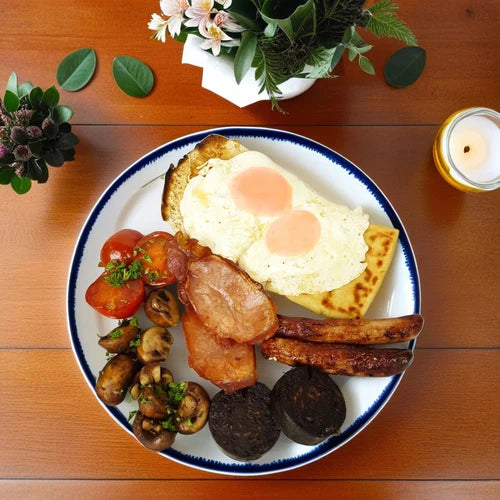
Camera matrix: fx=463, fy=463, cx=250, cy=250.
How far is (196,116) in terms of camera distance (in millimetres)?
2188

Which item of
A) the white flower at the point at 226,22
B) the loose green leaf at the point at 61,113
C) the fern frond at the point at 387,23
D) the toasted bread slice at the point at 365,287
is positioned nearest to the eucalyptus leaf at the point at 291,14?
the white flower at the point at 226,22

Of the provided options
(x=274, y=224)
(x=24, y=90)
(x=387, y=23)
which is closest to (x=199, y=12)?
(x=387, y=23)

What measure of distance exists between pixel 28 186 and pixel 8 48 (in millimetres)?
779

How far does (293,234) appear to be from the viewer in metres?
1.90

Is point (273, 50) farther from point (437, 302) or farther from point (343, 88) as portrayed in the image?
point (437, 302)

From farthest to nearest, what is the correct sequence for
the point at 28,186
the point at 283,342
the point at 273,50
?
1. the point at 28,186
2. the point at 283,342
3. the point at 273,50

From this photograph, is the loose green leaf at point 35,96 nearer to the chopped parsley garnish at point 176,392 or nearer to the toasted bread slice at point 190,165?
the toasted bread slice at point 190,165

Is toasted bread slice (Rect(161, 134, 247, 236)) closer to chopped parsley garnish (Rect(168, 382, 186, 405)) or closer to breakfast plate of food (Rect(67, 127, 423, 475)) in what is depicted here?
breakfast plate of food (Rect(67, 127, 423, 475))

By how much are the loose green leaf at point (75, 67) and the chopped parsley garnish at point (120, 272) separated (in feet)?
3.14

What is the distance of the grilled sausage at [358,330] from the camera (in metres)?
1.79

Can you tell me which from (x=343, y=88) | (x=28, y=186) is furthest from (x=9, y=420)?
(x=343, y=88)

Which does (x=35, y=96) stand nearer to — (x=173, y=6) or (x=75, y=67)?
(x=75, y=67)

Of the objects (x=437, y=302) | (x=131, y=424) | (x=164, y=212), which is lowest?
(x=131, y=424)

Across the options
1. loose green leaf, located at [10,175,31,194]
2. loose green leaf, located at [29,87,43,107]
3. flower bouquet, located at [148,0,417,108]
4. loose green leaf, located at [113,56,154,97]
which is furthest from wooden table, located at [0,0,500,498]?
flower bouquet, located at [148,0,417,108]
